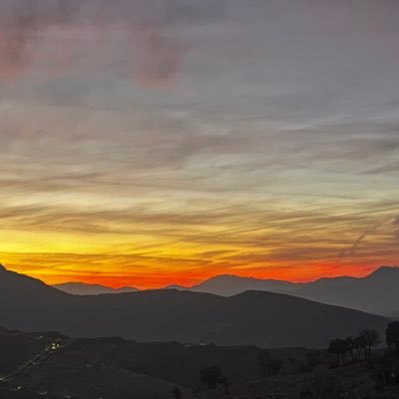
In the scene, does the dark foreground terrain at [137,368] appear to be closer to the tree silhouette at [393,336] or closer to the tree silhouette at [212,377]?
the tree silhouette at [212,377]

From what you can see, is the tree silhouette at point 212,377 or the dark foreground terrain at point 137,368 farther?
the tree silhouette at point 212,377

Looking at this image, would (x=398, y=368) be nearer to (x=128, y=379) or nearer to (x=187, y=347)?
(x=128, y=379)

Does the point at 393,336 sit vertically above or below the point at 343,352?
above

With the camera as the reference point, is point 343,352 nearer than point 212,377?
Yes

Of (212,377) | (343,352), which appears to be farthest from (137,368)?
(343,352)

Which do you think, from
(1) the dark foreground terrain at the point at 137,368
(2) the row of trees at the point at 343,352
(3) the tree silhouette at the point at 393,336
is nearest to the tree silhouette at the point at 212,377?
(2) the row of trees at the point at 343,352

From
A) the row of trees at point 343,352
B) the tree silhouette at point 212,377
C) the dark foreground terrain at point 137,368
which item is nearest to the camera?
the row of trees at point 343,352

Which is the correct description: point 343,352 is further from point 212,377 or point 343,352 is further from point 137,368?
point 137,368

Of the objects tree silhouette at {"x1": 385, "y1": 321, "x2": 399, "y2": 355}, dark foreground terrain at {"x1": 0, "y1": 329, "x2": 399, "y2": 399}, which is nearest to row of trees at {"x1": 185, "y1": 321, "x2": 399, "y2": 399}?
tree silhouette at {"x1": 385, "y1": 321, "x2": 399, "y2": 355}

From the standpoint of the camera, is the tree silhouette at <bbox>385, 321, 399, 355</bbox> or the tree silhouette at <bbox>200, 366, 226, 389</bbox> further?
the tree silhouette at <bbox>200, 366, 226, 389</bbox>

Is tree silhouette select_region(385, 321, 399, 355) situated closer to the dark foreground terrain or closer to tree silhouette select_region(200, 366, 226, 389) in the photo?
the dark foreground terrain

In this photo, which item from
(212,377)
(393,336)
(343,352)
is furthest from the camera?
(212,377)

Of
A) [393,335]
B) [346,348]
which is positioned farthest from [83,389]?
[393,335]

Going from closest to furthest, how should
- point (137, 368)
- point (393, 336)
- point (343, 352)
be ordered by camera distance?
point (393, 336)
point (343, 352)
point (137, 368)
